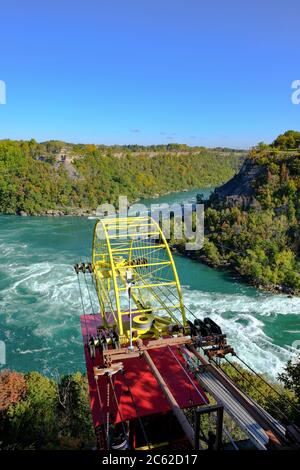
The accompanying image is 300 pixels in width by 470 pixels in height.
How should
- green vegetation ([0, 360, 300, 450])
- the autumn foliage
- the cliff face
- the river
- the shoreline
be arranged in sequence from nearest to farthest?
green vegetation ([0, 360, 300, 450]), the autumn foliage, the river, the shoreline, the cliff face

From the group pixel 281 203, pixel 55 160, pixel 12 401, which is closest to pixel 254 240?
pixel 281 203

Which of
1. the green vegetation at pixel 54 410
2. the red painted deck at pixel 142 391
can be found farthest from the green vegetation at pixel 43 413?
the red painted deck at pixel 142 391

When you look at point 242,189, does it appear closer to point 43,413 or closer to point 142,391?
point 43,413

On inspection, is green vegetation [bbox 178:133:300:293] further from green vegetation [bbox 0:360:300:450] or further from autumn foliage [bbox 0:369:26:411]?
autumn foliage [bbox 0:369:26:411]

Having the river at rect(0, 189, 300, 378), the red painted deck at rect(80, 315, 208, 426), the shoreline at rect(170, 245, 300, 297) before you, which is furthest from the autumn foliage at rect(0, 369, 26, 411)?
the shoreline at rect(170, 245, 300, 297)

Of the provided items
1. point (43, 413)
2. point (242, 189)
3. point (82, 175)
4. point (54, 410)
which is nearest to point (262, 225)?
point (242, 189)

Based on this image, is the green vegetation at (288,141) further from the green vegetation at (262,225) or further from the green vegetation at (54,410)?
the green vegetation at (54,410)

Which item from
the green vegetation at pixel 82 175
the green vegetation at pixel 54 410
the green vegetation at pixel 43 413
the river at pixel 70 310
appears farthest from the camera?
the green vegetation at pixel 82 175
